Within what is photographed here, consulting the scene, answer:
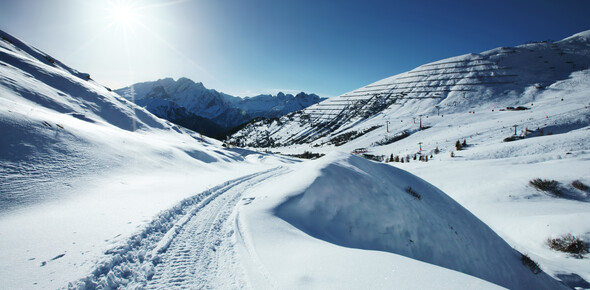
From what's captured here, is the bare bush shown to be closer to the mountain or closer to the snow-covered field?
the snow-covered field

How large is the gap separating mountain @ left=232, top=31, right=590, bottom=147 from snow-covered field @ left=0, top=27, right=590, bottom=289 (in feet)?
243

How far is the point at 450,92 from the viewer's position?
116 m

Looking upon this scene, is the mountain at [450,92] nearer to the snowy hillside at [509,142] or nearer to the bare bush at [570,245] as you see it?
the snowy hillside at [509,142]

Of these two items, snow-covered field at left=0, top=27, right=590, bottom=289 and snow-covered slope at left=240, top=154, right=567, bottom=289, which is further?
snow-covered slope at left=240, top=154, right=567, bottom=289

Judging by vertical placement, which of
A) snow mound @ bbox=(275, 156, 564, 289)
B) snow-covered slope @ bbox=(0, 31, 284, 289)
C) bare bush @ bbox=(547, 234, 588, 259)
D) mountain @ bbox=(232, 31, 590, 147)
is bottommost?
bare bush @ bbox=(547, 234, 588, 259)

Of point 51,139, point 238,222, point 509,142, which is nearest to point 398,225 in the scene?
point 238,222

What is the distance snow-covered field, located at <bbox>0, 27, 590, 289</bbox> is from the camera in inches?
142

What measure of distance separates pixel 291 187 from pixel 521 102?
124519 millimetres

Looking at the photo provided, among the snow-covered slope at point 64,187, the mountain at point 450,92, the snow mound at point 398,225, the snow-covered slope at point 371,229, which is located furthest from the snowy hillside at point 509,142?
the snow-covered slope at point 64,187

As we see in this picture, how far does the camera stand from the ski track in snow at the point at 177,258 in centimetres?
340

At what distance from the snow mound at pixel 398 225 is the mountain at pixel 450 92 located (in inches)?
2987

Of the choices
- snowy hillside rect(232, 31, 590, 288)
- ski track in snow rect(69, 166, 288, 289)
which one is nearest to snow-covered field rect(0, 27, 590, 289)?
ski track in snow rect(69, 166, 288, 289)

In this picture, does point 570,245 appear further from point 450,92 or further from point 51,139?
point 450,92

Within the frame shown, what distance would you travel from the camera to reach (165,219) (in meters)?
5.72
